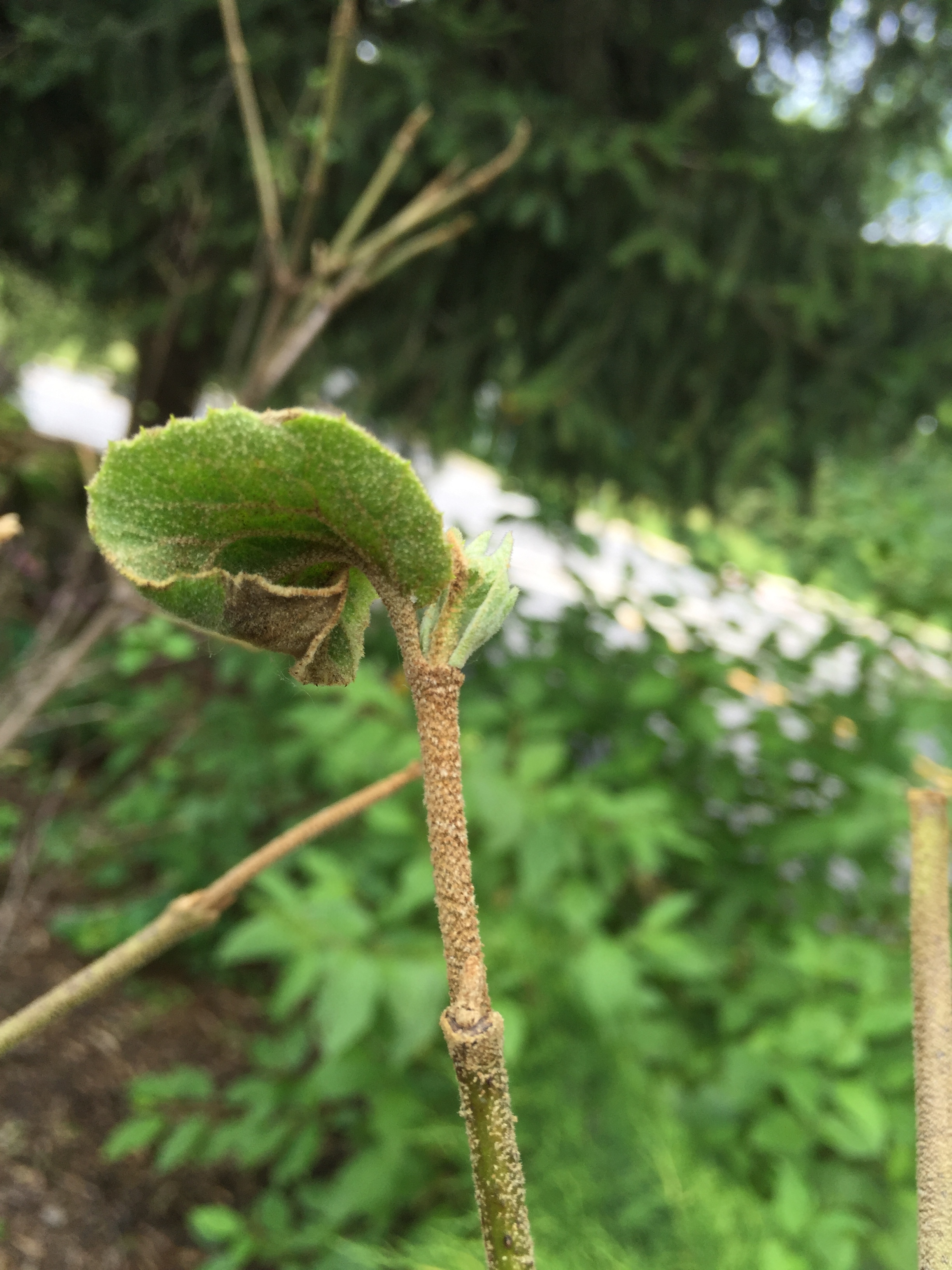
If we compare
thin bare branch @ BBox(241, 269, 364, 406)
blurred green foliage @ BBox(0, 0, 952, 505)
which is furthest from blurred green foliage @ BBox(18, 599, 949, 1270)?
blurred green foliage @ BBox(0, 0, 952, 505)

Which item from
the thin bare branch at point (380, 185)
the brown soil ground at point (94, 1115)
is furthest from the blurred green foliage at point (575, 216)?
the brown soil ground at point (94, 1115)

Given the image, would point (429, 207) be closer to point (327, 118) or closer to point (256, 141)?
point (327, 118)

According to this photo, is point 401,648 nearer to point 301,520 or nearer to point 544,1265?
point 301,520

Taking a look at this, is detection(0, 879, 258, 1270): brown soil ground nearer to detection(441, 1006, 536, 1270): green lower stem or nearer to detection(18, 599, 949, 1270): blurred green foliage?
detection(18, 599, 949, 1270): blurred green foliage

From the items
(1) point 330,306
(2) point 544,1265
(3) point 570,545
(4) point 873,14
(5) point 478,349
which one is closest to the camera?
(2) point 544,1265

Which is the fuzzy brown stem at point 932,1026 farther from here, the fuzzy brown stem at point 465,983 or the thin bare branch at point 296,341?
the thin bare branch at point 296,341

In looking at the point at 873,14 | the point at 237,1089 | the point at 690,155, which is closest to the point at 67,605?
the point at 237,1089
